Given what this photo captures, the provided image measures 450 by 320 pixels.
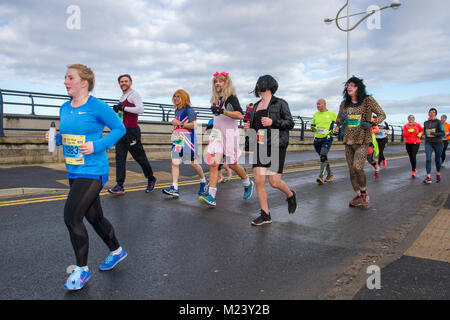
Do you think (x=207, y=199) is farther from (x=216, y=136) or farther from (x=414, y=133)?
(x=414, y=133)

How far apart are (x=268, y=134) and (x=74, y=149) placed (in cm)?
264

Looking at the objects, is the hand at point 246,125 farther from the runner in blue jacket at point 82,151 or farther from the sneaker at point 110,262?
the sneaker at point 110,262

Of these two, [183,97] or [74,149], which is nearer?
[74,149]

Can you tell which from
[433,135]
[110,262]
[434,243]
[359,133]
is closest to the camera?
[110,262]

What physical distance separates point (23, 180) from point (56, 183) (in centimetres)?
71

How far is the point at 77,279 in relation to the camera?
2.88m

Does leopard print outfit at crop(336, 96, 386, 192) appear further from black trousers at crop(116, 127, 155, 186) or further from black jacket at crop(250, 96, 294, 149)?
black trousers at crop(116, 127, 155, 186)

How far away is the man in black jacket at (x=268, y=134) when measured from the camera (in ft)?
15.7

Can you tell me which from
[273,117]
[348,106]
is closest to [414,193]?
[348,106]

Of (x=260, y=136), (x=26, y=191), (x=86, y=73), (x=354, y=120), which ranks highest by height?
(x=86, y=73)

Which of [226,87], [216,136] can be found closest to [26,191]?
[216,136]

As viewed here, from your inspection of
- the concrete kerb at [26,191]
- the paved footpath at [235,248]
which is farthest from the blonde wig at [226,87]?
the concrete kerb at [26,191]
